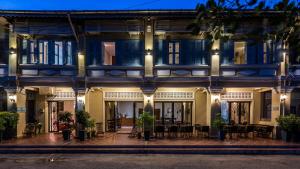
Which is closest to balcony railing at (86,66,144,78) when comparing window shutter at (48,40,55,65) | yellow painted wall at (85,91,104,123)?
window shutter at (48,40,55,65)

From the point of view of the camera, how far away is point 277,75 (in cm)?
1578

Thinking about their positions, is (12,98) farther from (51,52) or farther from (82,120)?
(82,120)

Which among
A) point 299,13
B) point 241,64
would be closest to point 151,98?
point 241,64

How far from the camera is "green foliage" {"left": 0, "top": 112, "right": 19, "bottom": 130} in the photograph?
14334mm

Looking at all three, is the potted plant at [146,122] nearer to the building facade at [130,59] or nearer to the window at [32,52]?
the building facade at [130,59]

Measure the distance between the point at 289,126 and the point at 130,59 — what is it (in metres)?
9.20

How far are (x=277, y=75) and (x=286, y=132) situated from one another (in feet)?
10.4

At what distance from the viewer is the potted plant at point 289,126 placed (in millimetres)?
14328

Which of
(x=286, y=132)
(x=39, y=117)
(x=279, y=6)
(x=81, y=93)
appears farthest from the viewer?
(x=39, y=117)

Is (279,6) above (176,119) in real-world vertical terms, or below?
above

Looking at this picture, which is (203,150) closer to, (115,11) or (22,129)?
(115,11)

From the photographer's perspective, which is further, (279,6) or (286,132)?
(286,132)

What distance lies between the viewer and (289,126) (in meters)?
14.4

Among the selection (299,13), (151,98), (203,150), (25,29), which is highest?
(25,29)
